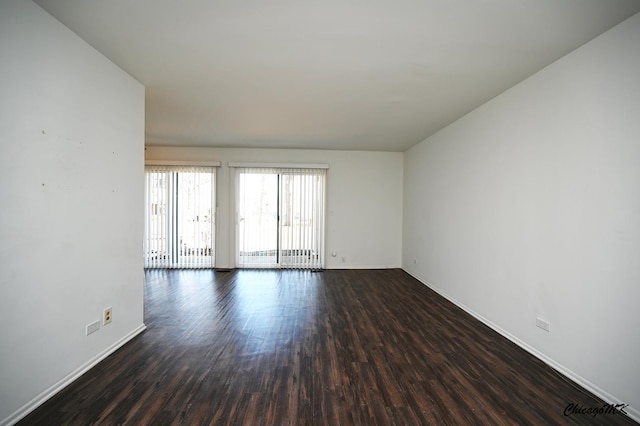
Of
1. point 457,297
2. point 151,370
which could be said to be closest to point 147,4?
point 151,370

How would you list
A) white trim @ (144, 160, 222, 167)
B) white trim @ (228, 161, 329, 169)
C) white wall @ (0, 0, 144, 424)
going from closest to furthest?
1. white wall @ (0, 0, 144, 424)
2. white trim @ (144, 160, 222, 167)
3. white trim @ (228, 161, 329, 169)

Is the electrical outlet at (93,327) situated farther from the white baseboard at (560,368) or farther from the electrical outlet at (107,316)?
the white baseboard at (560,368)

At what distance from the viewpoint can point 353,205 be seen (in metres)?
6.26

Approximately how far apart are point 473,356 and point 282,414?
5.96 ft

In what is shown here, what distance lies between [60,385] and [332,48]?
Result: 325 centimetres

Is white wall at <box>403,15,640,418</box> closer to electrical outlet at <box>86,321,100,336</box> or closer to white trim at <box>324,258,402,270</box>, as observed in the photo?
white trim at <box>324,258,402,270</box>

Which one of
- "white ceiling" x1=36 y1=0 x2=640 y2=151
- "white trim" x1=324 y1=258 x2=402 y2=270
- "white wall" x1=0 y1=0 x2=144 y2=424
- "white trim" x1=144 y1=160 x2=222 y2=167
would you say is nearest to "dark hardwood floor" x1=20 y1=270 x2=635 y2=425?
"white wall" x1=0 y1=0 x2=144 y2=424

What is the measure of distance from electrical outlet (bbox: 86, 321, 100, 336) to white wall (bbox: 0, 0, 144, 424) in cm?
5

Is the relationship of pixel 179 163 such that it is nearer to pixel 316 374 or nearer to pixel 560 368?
pixel 316 374

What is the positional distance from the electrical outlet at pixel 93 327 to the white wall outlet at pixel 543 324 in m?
3.92

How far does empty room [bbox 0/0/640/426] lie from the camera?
1801 millimetres

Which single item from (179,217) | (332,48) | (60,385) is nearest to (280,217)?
(179,217)

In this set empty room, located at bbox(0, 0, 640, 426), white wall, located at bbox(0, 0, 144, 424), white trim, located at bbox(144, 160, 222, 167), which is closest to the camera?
white wall, located at bbox(0, 0, 144, 424)

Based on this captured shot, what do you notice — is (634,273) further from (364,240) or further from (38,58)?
(364,240)
